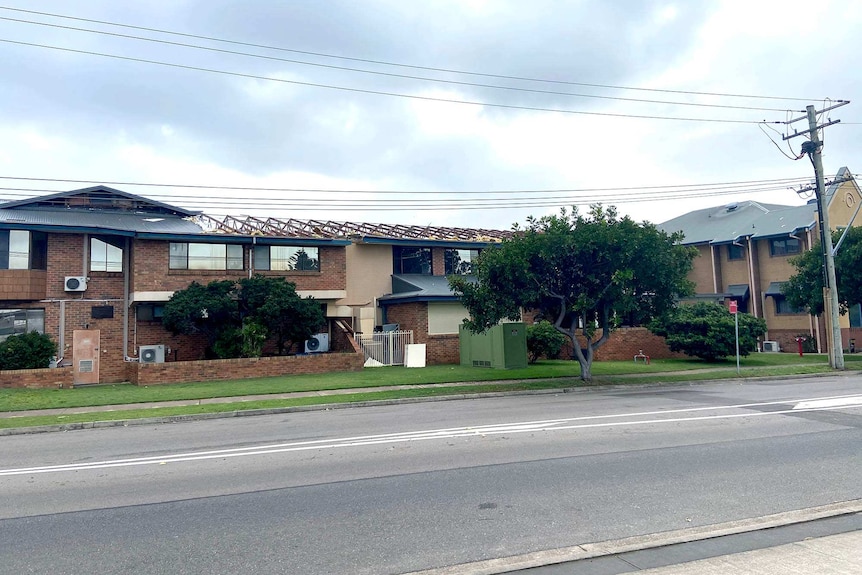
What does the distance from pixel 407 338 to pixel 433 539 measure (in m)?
22.1

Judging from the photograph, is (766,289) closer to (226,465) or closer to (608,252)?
(608,252)

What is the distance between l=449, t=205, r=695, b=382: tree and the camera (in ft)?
61.0

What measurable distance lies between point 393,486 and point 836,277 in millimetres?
28487

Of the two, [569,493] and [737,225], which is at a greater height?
[737,225]

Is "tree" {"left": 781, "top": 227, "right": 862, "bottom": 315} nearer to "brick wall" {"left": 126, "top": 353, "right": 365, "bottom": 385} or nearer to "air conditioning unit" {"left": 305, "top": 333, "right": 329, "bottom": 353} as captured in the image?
"brick wall" {"left": 126, "top": 353, "right": 365, "bottom": 385}

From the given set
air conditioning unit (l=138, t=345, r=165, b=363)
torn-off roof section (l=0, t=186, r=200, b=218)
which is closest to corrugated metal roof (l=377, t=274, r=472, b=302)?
air conditioning unit (l=138, t=345, r=165, b=363)

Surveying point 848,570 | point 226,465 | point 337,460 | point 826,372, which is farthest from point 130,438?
point 826,372

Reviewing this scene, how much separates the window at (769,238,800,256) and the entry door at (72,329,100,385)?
34.9 m

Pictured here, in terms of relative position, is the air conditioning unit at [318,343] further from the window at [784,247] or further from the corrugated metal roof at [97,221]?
the window at [784,247]

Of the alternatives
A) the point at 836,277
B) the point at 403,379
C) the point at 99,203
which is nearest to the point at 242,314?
the point at 403,379

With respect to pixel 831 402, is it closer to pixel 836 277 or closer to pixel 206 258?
pixel 836 277

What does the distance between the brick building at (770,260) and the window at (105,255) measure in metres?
29.3

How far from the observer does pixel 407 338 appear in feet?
91.1

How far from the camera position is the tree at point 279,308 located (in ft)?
78.6
